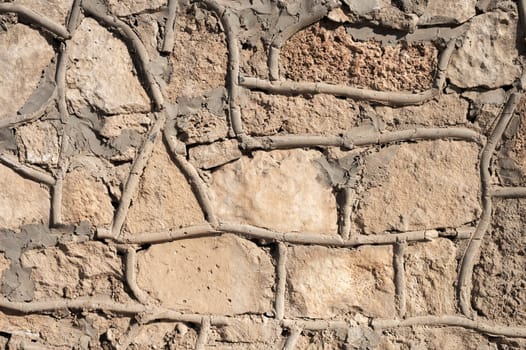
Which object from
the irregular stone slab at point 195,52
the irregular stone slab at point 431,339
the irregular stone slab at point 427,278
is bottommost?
the irregular stone slab at point 431,339

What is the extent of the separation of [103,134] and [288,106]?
450 millimetres

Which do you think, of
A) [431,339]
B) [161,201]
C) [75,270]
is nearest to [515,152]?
[431,339]

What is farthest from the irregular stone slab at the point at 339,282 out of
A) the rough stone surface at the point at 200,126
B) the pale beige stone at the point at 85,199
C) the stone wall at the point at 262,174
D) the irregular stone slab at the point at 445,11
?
the irregular stone slab at the point at 445,11

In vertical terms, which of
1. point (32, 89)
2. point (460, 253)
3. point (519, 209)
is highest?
point (32, 89)

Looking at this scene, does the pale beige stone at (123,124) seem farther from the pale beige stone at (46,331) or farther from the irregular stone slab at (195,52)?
the pale beige stone at (46,331)

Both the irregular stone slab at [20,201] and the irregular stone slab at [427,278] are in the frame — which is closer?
the irregular stone slab at [20,201]

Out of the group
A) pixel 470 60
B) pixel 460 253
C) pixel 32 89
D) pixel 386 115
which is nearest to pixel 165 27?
pixel 32 89

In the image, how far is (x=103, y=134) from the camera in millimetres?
1779

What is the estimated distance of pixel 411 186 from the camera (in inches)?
72.4

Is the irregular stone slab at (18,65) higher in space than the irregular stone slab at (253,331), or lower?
higher

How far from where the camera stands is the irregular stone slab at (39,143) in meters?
1.75

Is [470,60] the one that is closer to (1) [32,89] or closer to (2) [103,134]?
(2) [103,134]

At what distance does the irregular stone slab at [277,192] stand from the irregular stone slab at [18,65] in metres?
0.48

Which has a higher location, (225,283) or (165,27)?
(165,27)
